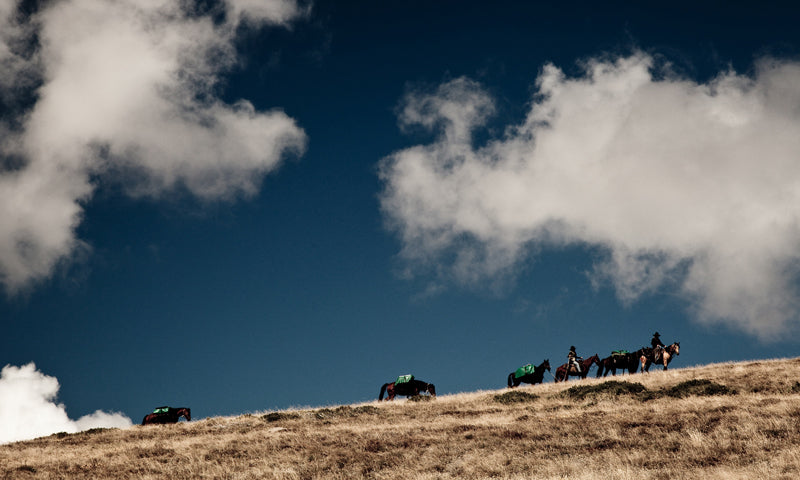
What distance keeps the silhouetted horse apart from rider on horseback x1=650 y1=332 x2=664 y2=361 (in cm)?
132

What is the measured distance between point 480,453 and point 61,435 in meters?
25.9

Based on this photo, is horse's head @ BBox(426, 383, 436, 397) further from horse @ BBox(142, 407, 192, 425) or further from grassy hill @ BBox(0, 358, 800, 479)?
horse @ BBox(142, 407, 192, 425)

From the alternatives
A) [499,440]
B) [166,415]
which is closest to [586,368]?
[499,440]

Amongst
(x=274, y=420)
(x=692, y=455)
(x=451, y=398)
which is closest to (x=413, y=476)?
(x=692, y=455)

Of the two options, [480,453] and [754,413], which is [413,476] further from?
[754,413]

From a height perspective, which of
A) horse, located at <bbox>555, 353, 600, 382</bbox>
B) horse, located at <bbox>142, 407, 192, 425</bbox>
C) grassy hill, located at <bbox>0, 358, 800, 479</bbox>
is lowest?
grassy hill, located at <bbox>0, 358, 800, 479</bbox>

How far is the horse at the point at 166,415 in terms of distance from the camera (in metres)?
38.2

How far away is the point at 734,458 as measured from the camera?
16.6 metres

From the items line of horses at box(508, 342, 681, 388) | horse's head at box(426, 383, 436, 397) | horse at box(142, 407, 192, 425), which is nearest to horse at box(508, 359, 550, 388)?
line of horses at box(508, 342, 681, 388)

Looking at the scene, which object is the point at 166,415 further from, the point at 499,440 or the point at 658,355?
the point at 658,355

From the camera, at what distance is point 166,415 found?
38.6 meters

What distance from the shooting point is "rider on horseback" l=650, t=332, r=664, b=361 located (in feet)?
129

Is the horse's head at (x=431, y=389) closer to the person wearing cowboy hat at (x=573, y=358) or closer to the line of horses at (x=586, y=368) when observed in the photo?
the line of horses at (x=586, y=368)

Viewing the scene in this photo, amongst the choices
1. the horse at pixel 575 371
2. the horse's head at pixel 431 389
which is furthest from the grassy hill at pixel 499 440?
the horse's head at pixel 431 389
